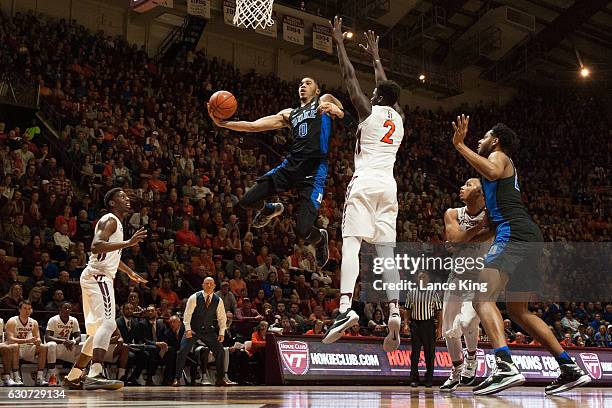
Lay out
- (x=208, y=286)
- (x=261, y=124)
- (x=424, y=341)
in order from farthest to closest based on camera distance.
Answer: (x=208, y=286), (x=424, y=341), (x=261, y=124)

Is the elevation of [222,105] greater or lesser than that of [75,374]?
greater

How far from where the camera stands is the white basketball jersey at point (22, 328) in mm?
9734

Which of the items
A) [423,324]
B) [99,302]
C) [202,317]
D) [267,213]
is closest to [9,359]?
[202,317]

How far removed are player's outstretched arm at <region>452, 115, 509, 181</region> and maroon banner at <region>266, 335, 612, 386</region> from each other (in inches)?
242

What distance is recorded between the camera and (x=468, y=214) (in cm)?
793

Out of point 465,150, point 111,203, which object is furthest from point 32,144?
point 465,150

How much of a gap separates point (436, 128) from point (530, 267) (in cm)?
2008

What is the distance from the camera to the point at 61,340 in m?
10.0

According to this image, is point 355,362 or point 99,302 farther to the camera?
point 355,362

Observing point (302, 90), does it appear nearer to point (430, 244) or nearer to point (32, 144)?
point (32, 144)

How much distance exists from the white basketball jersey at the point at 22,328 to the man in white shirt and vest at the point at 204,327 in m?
2.09

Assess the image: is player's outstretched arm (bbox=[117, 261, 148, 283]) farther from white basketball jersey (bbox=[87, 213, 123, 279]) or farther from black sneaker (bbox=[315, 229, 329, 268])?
black sneaker (bbox=[315, 229, 329, 268])

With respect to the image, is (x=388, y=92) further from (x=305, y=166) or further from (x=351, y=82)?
(x=305, y=166)

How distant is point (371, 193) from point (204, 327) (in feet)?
17.5
